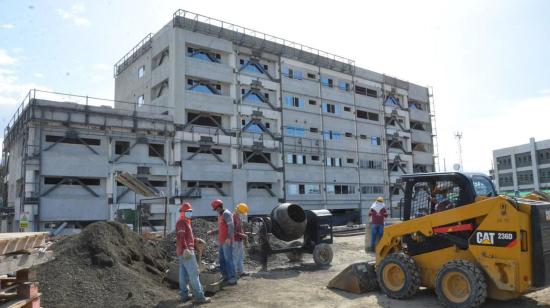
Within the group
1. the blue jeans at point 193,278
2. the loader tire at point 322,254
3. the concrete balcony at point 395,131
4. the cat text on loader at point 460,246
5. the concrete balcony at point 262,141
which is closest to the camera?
the cat text on loader at point 460,246

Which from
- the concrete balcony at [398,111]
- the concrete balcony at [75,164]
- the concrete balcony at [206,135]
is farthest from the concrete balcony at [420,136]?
the concrete balcony at [75,164]

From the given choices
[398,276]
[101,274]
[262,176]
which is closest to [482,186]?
[398,276]

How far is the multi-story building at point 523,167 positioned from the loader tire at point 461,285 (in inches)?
2338

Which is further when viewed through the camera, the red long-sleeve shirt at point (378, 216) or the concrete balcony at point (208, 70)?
the concrete balcony at point (208, 70)

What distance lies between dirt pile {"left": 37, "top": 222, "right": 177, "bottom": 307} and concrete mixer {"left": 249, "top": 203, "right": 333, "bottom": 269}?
9.67ft

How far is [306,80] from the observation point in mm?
42875

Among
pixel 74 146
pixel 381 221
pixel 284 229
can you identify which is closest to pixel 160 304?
pixel 284 229

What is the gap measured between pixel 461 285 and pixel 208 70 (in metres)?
30.1

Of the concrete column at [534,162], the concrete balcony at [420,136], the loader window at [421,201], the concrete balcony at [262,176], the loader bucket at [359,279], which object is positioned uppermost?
the concrete balcony at [420,136]

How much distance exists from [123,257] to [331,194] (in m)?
34.0

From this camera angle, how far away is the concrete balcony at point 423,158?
5375 cm

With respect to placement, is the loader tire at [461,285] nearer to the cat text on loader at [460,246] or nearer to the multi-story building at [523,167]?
the cat text on loader at [460,246]

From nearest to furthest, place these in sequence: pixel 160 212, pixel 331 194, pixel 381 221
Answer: pixel 381 221 < pixel 160 212 < pixel 331 194

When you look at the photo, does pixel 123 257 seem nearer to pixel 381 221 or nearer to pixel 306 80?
pixel 381 221
